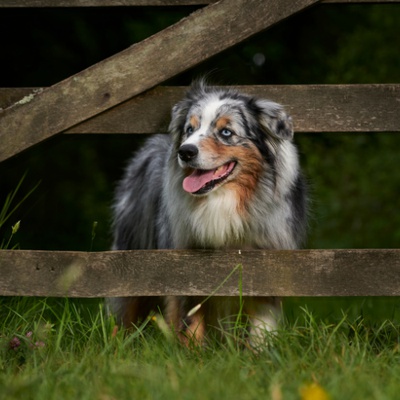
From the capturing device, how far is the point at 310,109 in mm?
4012

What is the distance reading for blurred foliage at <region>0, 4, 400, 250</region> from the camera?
6727 mm

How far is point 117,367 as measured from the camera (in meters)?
3.12

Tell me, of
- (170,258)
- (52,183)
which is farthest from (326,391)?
(52,183)

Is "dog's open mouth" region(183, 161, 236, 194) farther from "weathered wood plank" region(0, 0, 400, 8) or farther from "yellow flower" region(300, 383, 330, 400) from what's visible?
"yellow flower" region(300, 383, 330, 400)

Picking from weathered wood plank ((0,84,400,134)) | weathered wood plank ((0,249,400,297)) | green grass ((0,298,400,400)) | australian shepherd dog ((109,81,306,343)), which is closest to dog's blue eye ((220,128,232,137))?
australian shepherd dog ((109,81,306,343))

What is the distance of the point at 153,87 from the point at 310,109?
0.74 m

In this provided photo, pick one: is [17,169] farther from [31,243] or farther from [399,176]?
[399,176]

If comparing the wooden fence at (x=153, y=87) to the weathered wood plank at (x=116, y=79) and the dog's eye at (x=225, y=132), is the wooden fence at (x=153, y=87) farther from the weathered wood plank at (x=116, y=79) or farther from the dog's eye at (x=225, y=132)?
the dog's eye at (x=225, y=132)

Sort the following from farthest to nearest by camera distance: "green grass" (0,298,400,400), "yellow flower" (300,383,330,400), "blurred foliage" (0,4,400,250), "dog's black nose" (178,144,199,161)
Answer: "blurred foliage" (0,4,400,250)
"dog's black nose" (178,144,199,161)
"green grass" (0,298,400,400)
"yellow flower" (300,383,330,400)

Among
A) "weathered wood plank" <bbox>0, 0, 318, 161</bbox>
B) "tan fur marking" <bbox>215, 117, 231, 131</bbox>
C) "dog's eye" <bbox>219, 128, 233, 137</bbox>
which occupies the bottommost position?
"dog's eye" <bbox>219, 128, 233, 137</bbox>

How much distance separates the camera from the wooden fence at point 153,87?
3.90m

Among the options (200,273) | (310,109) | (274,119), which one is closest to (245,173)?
(274,119)

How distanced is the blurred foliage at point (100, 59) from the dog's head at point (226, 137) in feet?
2.07

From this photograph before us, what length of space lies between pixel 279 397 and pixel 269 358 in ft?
2.42
